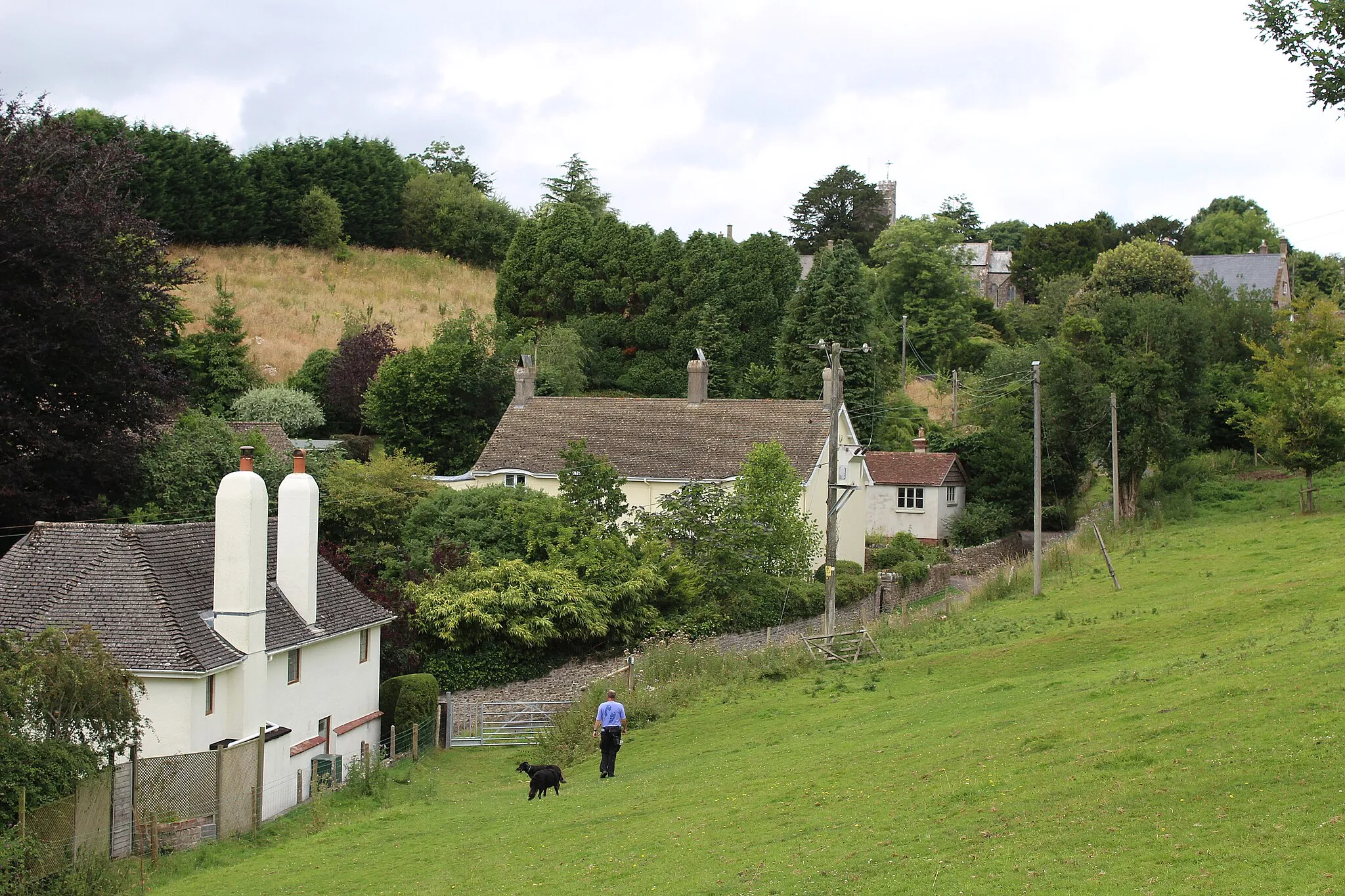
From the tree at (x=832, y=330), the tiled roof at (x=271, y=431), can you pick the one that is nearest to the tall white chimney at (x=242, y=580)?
the tiled roof at (x=271, y=431)

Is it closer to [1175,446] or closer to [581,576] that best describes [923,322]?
[1175,446]

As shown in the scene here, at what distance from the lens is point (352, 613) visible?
100 feet

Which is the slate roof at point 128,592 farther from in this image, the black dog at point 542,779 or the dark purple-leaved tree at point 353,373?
the dark purple-leaved tree at point 353,373

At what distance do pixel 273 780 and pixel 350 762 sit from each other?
323cm

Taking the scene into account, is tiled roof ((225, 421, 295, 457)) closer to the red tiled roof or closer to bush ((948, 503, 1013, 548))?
the red tiled roof

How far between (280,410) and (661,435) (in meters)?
19.5

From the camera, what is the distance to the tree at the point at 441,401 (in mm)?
56469

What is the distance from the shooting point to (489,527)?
38.7m

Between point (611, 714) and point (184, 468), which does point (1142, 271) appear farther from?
point (611, 714)

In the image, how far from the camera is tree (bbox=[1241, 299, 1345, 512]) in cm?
4594

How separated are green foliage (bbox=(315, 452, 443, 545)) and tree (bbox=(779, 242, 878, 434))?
Result: 26028 millimetres

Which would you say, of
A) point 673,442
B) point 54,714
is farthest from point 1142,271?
point 54,714

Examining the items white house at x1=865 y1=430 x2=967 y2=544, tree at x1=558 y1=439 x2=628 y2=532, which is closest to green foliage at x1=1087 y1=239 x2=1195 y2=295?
white house at x1=865 y1=430 x2=967 y2=544

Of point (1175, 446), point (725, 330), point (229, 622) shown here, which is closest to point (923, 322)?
point (725, 330)
